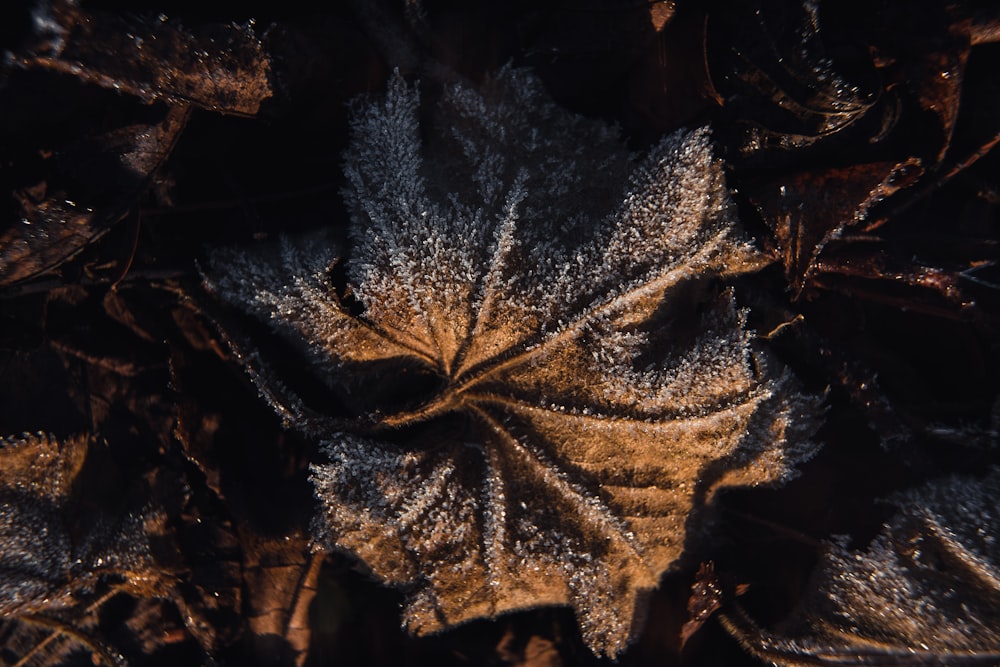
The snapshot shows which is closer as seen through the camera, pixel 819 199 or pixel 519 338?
pixel 519 338

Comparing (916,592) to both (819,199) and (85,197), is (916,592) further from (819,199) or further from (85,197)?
(85,197)

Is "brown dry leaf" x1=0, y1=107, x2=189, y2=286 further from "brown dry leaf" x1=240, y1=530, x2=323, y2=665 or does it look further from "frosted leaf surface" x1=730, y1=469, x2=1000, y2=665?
"frosted leaf surface" x1=730, y1=469, x2=1000, y2=665

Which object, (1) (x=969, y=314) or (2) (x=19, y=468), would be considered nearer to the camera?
(1) (x=969, y=314)

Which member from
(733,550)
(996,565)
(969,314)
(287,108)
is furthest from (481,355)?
(996,565)

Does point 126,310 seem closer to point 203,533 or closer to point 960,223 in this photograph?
point 203,533

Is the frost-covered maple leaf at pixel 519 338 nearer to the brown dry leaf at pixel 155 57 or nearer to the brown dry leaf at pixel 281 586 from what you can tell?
the brown dry leaf at pixel 281 586

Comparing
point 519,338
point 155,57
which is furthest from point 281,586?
point 155,57

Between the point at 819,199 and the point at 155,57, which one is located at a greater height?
the point at 155,57
